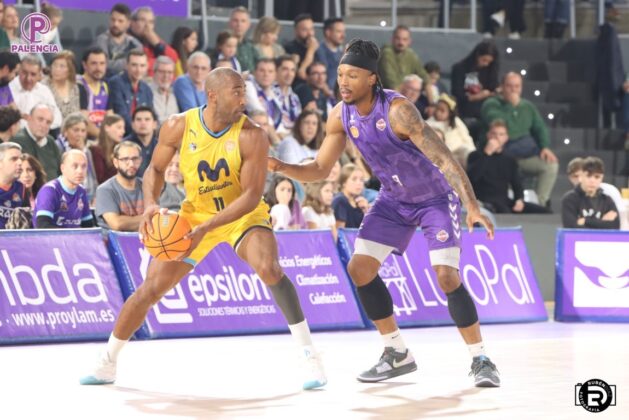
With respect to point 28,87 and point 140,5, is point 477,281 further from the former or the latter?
point 140,5

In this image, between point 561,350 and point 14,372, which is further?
point 561,350

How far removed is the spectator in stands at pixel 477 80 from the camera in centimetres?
1927

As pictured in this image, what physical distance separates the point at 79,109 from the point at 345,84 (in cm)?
651

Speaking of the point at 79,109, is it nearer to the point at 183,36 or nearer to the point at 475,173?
the point at 183,36

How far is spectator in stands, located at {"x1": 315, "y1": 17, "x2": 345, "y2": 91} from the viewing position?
699 inches

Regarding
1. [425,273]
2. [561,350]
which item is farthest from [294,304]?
[425,273]

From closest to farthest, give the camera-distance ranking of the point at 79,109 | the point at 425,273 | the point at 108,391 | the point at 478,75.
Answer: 1. the point at 108,391
2. the point at 425,273
3. the point at 79,109
4. the point at 478,75

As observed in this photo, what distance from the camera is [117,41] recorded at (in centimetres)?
1559

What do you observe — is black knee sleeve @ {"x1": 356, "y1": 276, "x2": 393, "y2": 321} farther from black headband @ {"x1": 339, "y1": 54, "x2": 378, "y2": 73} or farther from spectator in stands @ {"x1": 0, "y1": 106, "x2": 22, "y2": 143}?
spectator in stands @ {"x1": 0, "y1": 106, "x2": 22, "y2": 143}

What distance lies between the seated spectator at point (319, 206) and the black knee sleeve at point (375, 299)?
487cm

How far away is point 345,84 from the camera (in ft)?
28.8

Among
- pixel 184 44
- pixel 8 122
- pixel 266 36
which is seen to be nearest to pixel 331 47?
pixel 266 36

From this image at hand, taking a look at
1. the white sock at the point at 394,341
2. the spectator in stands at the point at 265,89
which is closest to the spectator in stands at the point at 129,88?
the spectator in stands at the point at 265,89

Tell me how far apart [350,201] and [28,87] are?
12.0 feet
